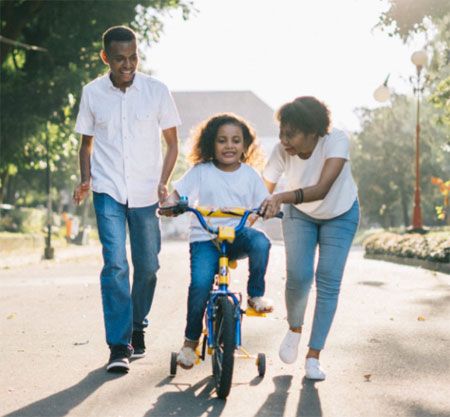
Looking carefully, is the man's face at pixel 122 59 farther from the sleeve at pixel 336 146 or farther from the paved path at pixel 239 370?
the paved path at pixel 239 370

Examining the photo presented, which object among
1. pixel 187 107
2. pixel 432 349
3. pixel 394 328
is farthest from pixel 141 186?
pixel 187 107

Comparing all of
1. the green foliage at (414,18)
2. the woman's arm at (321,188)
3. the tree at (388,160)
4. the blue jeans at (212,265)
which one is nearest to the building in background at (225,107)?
the tree at (388,160)

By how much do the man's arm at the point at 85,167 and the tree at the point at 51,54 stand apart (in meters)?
14.8

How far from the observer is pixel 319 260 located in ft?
19.1

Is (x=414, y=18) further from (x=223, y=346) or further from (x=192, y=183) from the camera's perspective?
(x=223, y=346)

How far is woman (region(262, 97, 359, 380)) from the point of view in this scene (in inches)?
217

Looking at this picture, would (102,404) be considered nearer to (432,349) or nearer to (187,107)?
(432,349)

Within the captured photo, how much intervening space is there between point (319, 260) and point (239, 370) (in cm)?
85

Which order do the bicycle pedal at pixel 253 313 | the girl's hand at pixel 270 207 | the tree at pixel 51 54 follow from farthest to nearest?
1. the tree at pixel 51 54
2. the bicycle pedal at pixel 253 313
3. the girl's hand at pixel 270 207

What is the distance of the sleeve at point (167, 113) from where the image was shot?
6.14m

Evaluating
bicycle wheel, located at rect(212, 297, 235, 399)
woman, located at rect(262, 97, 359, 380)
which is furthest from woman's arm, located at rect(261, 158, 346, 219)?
bicycle wheel, located at rect(212, 297, 235, 399)

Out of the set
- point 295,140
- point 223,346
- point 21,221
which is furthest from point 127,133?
point 21,221

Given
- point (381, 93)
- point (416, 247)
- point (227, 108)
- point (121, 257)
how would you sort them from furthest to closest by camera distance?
1. point (227, 108)
2. point (381, 93)
3. point (416, 247)
4. point (121, 257)

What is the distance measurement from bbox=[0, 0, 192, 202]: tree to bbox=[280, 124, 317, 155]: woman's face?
51.1 feet
